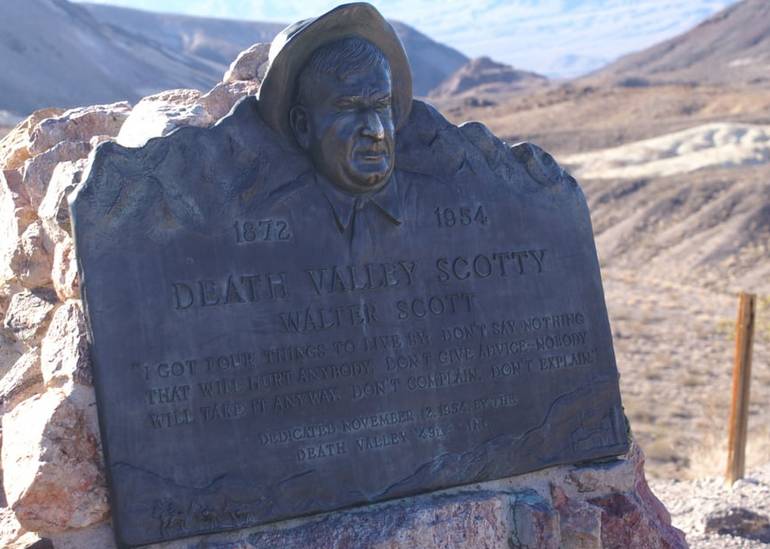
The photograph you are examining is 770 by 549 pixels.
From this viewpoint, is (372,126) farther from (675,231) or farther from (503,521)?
(675,231)

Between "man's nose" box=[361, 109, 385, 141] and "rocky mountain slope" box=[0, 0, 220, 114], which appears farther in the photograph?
"rocky mountain slope" box=[0, 0, 220, 114]

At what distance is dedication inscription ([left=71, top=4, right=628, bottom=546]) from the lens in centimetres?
318

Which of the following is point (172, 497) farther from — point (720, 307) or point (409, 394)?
point (720, 307)

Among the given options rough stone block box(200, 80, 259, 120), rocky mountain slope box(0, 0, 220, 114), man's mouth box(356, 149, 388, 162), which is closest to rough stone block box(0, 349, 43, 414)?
rough stone block box(200, 80, 259, 120)

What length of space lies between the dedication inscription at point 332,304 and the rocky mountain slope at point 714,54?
171ft

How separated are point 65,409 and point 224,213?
67cm

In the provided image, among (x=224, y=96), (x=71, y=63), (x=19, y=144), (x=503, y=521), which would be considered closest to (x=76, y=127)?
(x=19, y=144)

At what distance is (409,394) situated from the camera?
11.4 ft

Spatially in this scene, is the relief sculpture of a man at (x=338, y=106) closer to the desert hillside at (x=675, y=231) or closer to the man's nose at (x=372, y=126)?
the man's nose at (x=372, y=126)

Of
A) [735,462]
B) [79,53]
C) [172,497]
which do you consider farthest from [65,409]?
[79,53]

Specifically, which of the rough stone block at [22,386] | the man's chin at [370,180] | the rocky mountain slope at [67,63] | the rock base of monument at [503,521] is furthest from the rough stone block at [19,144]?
the rocky mountain slope at [67,63]

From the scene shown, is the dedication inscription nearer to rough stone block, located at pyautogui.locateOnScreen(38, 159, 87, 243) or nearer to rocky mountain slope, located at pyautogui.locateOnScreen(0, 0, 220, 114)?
rough stone block, located at pyautogui.locateOnScreen(38, 159, 87, 243)

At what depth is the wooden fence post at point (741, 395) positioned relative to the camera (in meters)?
6.89

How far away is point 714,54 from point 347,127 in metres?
67.5
